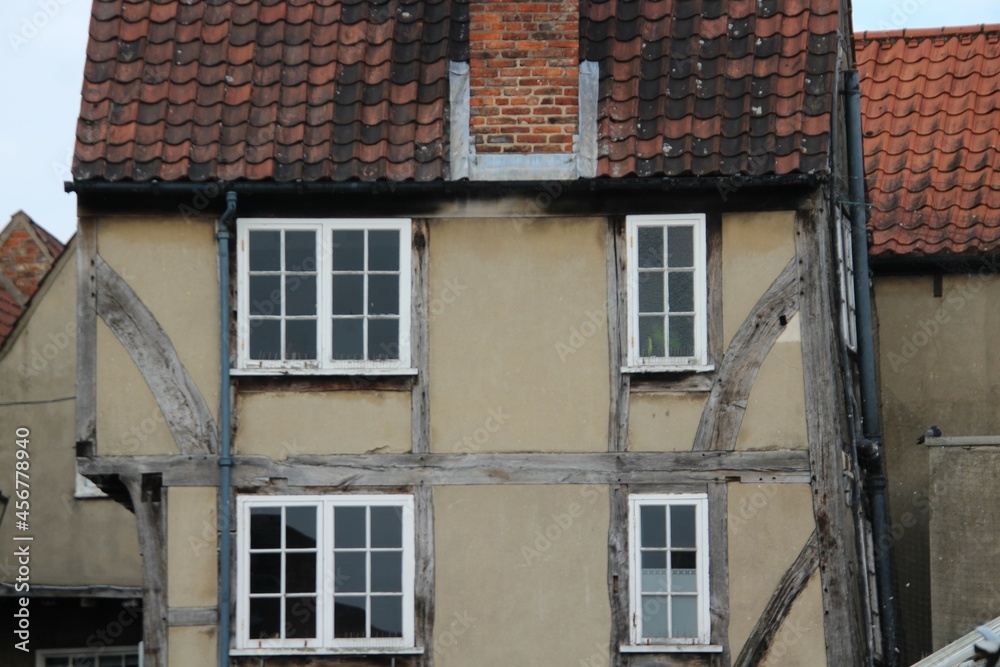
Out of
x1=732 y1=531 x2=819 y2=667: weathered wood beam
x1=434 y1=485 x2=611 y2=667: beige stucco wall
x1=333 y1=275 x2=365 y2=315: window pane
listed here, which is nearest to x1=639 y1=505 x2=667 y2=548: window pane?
x1=434 y1=485 x2=611 y2=667: beige stucco wall

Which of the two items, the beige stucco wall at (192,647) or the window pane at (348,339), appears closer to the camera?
the beige stucco wall at (192,647)

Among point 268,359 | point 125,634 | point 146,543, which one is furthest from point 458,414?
point 125,634

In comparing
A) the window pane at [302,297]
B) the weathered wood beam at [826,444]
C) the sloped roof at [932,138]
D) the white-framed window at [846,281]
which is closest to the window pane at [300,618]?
the window pane at [302,297]

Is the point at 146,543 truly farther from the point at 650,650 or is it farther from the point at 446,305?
the point at 650,650

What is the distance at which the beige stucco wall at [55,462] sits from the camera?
1858 centimetres

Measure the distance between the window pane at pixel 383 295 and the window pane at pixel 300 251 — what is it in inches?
20.5

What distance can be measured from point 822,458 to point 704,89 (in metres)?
3.21

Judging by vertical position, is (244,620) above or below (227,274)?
below

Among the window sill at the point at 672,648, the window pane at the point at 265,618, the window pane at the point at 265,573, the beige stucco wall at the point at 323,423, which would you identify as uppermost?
the beige stucco wall at the point at 323,423

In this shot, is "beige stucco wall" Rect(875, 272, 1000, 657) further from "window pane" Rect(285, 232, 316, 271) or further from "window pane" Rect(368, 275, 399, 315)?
"window pane" Rect(285, 232, 316, 271)

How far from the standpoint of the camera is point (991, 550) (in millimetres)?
14312

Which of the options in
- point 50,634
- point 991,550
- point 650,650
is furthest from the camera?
point 50,634

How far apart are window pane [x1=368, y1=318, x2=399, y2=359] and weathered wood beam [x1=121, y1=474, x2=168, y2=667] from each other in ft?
6.78
